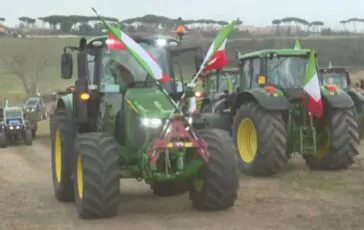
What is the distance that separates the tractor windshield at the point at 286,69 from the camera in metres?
12.9

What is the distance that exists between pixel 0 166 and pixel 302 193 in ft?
27.0

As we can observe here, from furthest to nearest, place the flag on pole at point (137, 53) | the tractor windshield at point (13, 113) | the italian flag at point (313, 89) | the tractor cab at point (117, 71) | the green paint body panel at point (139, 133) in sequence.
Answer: the tractor windshield at point (13, 113)
the italian flag at point (313, 89)
the tractor cab at point (117, 71)
the flag on pole at point (137, 53)
the green paint body panel at point (139, 133)

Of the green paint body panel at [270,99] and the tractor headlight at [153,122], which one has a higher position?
the tractor headlight at [153,122]

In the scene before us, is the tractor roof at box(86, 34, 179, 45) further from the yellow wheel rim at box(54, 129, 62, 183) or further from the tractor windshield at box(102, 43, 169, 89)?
the yellow wheel rim at box(54, 129, 62, 183)

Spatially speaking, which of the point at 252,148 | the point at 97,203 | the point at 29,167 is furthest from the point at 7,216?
the point at 29,167

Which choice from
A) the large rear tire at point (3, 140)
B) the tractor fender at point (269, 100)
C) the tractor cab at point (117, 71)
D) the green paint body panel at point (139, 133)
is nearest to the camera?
the green paint body panel at point (139, 133)

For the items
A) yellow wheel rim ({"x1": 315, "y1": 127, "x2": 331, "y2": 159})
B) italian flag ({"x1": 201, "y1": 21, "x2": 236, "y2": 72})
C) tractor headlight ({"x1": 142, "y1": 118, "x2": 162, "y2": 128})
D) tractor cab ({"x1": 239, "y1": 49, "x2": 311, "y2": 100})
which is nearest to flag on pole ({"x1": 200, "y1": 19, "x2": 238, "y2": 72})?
italian flag ({"x1": 201, "y1": 21, "x2": 236, "y2": 72})

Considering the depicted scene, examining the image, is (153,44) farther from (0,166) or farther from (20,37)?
(20,37)

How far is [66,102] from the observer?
10516 millimetres

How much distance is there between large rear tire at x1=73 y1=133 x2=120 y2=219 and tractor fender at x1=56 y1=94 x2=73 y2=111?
2001 millimetres

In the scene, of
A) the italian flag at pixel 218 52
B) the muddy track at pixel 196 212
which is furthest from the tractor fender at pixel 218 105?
the italian flag at pixel 218 52

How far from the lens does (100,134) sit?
8617mm

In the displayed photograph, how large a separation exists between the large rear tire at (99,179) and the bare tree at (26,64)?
53234 millimetres

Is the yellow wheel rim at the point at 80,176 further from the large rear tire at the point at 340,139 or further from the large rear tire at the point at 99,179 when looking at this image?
the large rear tire at the point at 340,139
